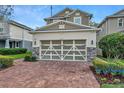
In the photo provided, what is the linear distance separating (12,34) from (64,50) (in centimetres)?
1176

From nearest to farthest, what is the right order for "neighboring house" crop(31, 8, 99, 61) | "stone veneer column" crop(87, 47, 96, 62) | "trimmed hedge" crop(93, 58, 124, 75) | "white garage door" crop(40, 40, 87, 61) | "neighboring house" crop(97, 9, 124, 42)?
"trimmed hedge" crop(93, 58, 124, 75)
"stone veneer column" crop(87, 47, 96, 62)
"neighboring house" crop(31, 8, 99, 61)
"white garage door" crop(40, 40, 87, 61)
"neighboring house" crop(97, 9, 124, 42)

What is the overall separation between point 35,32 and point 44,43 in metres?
1.38

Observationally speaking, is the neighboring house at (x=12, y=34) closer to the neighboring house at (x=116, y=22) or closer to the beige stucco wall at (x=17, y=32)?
the beige stucco wall at (x=17, y=32)

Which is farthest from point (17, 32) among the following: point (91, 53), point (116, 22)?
point (116, 22)

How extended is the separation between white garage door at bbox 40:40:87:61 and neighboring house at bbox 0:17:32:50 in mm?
6604

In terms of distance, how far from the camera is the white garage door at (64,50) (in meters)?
13.9

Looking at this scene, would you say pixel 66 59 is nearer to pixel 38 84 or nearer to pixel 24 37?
pixel 38 84

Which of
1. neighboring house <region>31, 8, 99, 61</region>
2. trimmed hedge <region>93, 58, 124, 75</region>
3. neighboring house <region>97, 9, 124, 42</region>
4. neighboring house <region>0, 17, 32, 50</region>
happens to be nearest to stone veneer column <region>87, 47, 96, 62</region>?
neighboring house <region>31, 8, 99, 61</region>

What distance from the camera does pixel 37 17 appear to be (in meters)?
23.2

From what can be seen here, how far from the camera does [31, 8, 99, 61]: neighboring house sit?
13.5m

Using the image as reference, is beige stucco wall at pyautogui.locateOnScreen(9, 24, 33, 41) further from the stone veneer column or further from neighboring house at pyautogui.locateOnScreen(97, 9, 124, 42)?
neighboring house at pyautogui.locateOnScreen(97, 9, 124, 42)

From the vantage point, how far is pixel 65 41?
1416cm
